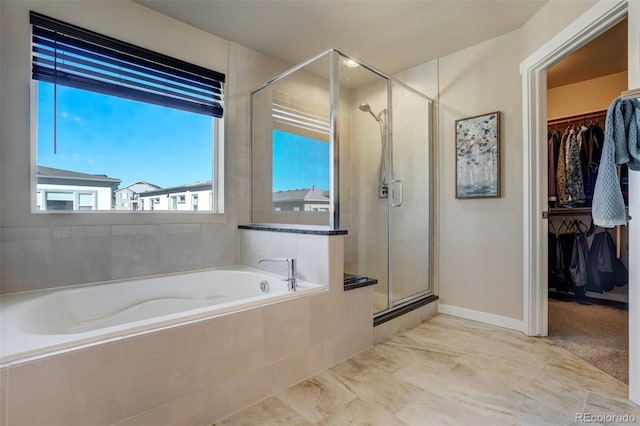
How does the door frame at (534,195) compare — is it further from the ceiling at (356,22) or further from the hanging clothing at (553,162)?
the hanging clothing at (553,162)

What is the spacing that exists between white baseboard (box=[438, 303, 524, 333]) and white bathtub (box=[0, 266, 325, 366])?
1.67 metres

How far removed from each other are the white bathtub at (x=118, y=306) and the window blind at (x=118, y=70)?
1.32 meters

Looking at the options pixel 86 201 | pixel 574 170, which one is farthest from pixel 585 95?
pixel 86 201

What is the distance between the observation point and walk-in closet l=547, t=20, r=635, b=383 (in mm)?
3020

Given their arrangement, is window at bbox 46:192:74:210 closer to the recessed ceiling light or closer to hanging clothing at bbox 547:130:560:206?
the recessed ceiling light

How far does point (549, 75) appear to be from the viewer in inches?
134

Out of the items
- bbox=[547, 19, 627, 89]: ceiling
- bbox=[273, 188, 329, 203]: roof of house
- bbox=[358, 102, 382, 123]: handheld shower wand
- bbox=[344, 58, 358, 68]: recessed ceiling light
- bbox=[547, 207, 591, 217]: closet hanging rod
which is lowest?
bbox=[547, 207, 591, 217]: closet hanging rod

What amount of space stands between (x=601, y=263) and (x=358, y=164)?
2894 millimetres

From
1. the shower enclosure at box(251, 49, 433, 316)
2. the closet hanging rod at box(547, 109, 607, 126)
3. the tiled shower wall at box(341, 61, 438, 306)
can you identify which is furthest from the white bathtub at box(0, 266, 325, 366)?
the closet hanging rod at box(547, 109, 607, 126)

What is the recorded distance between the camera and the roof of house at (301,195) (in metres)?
2.35

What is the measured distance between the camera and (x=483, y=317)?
2754 mm

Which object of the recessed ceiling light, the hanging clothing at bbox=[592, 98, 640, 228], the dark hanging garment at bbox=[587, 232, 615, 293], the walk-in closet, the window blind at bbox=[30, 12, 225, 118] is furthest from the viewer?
the dark hanging garment at bbox=[587, 232, 615, 293]

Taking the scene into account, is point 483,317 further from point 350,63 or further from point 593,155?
point 350,63

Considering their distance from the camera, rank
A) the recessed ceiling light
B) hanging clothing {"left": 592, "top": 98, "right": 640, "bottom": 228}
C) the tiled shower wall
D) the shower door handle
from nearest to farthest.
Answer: hanging clothing {"left": 592, "top": 98, "right": 640, "bottom": 228}, the recessed ceiling light, the tiled shower wall, the shower door handle
